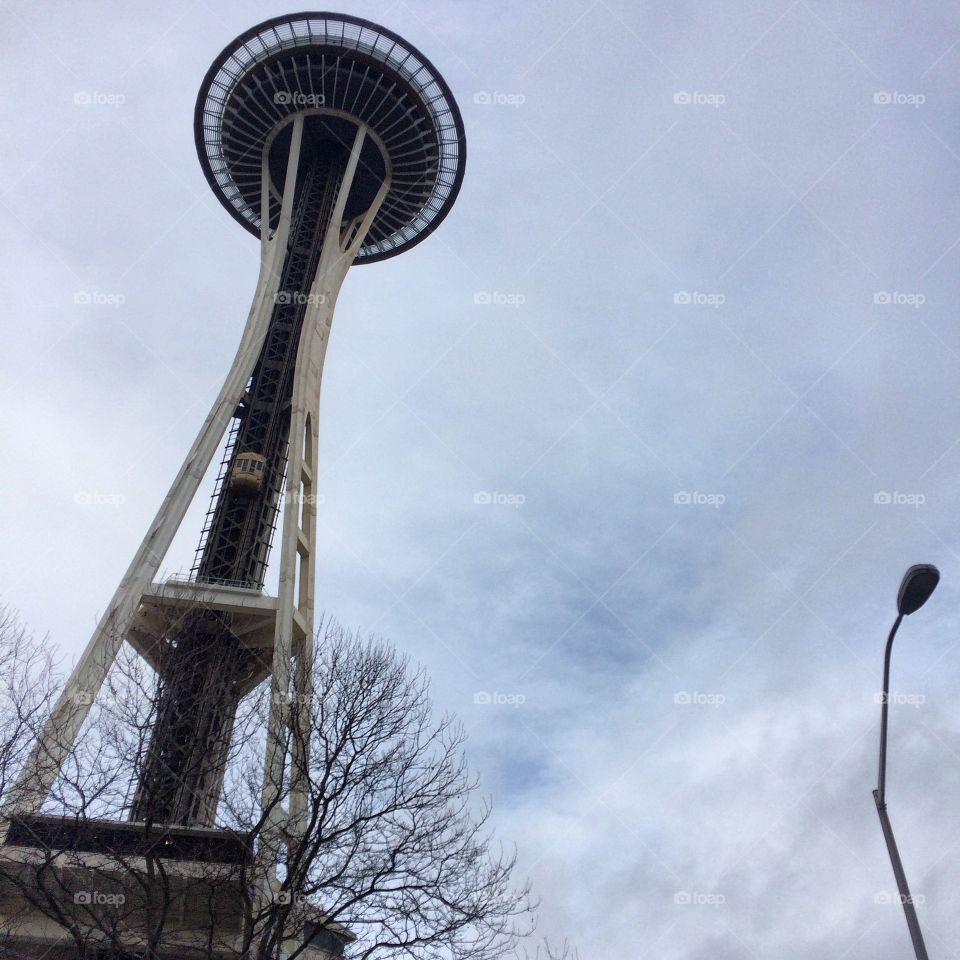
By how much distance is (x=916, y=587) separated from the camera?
9891mm

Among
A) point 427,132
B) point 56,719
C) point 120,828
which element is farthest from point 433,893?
point 427,132

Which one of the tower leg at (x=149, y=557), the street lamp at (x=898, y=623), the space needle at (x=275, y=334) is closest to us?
the street lamp at (x=898, y=623)

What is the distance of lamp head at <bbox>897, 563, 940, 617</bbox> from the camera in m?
9.80

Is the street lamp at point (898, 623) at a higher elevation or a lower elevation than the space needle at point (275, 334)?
lower

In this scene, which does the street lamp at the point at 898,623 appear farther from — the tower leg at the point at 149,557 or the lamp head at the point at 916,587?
the tower leg at the point at 149,557

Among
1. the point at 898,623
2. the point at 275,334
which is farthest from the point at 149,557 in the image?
the point at 898,623

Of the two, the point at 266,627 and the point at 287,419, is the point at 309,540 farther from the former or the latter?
the point at 287,419

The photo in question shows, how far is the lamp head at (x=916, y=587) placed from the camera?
386 inches

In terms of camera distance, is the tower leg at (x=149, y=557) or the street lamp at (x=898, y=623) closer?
the street lamp at (x=898, y=623)

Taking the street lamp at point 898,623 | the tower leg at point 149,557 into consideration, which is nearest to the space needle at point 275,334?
the tower leg at point 149,557

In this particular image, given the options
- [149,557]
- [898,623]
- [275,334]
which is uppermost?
[275,334]

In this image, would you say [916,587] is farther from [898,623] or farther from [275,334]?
[275,334]

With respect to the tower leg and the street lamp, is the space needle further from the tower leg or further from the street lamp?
the street lamp

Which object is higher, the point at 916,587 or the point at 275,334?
the point at 275,334
